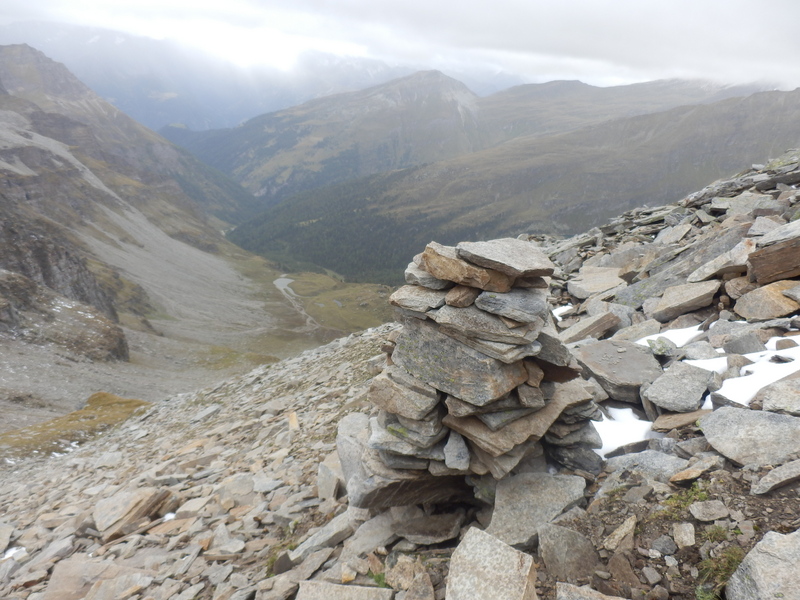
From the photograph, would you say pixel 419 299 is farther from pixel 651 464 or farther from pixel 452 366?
pixel 651 464

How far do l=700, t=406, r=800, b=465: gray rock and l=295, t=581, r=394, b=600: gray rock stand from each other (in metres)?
7.16

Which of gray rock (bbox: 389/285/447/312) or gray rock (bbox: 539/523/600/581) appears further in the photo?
gray rock (bbox: 389/285/447/312)

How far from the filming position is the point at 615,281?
23.9 metres

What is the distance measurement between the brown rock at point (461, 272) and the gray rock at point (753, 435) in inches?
205

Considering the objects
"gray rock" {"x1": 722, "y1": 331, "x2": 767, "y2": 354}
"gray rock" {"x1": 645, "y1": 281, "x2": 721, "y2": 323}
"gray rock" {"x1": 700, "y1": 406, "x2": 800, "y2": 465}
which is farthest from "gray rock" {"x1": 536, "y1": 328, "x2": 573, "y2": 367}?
"gray rock" {"x1": 645, "y1": 281, "x2": 721, "y2": 323}

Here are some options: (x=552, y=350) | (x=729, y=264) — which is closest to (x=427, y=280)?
(x=552, y=350)

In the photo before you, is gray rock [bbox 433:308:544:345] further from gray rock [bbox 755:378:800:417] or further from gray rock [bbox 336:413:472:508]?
gray rock [bbox 755:378:800:417]

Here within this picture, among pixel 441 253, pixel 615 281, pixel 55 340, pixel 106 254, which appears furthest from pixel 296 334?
pixel 441 253

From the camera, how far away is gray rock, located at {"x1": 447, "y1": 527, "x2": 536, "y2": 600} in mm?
7109

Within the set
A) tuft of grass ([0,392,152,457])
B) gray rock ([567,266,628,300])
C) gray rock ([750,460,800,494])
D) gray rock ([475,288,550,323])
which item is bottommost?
tuft of grass ([0,392,152,457])

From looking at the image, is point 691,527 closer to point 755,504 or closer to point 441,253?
point 755,504

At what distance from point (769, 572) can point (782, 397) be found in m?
5.33

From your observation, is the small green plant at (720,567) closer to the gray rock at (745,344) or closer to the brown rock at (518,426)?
the brown rock at (518,426)

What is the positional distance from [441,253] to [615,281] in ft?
56.0
